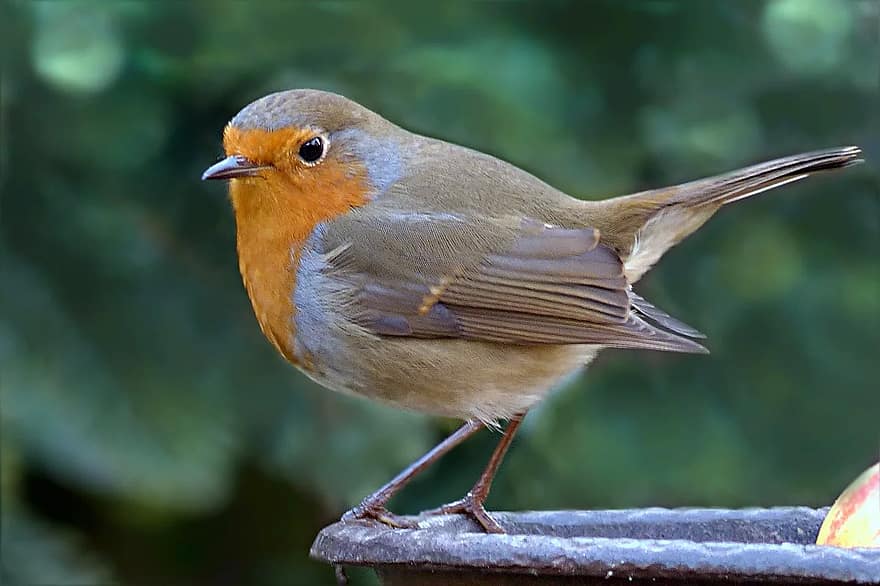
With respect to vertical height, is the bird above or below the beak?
below

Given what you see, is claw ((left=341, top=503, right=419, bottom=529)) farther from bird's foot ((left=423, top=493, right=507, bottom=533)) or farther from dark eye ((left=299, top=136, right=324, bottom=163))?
dark eye ((left=299, top=136, right=324, bottom=163))

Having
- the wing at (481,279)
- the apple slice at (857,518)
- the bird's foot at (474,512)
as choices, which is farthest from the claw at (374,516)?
the apple slice at (857,518)

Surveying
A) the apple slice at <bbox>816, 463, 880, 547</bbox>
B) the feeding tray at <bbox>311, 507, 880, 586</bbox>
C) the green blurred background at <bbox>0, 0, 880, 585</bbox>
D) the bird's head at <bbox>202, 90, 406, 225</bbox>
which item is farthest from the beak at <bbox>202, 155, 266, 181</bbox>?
the apple slice at <bbox>816, 463, 880, 547</bbox>

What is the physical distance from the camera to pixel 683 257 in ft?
10.7

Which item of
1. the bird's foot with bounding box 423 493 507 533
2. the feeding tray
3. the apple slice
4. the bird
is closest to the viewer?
the feeding tray

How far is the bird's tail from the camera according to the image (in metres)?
2.79

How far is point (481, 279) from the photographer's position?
8.83 ft

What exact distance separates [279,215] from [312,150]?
6.0 inches

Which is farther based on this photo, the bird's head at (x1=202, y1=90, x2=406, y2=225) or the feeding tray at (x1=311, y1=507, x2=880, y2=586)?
the bird's head at (x1=202, y1=90, x2=406, y2=225)

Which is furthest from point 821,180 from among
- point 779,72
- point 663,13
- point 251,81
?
point 251,81

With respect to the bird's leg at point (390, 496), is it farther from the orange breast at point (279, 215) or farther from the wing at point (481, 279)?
the orange breast at point (279, 215)

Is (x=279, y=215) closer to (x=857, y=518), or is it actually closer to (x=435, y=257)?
(x=435, y=257)

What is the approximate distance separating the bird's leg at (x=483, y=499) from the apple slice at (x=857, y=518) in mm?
507

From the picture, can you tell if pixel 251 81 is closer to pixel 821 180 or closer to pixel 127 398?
pixel 127 398
